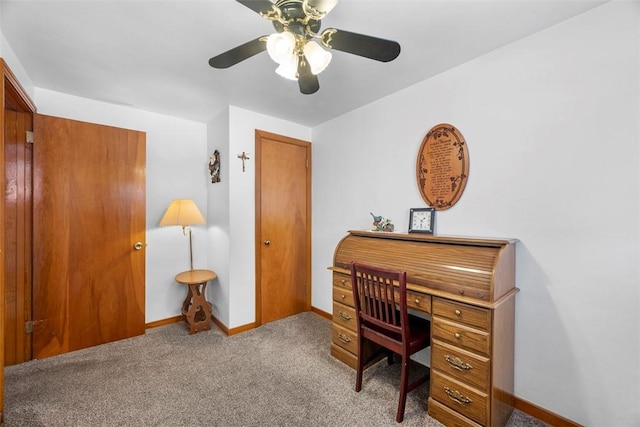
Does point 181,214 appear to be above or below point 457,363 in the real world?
above

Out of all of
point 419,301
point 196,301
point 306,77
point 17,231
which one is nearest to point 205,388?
point 196,301

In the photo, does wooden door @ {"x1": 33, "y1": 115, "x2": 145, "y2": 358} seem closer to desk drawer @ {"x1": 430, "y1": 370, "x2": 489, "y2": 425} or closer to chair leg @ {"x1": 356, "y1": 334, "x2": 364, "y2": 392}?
chair leg @ {"x1": 356, "y1": 334, "x2": 364, "y2": 392}

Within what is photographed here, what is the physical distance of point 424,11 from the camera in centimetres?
152

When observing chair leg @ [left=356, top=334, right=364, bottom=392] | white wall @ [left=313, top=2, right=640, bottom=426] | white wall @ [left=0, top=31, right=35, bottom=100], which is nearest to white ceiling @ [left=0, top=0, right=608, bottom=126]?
white wall @ [left=0, top=31, right=35, bottom=100]

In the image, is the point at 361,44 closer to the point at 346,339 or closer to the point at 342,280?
the point at 342,280

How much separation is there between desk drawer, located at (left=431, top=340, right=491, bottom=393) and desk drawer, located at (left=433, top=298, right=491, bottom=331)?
0.18 m

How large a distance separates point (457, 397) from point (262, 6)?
88.6 inches

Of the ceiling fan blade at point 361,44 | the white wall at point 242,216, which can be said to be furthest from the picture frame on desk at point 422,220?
the white wall at point 242,216

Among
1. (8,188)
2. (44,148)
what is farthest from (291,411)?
(44,148)

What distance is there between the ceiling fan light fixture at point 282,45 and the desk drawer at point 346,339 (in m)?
2.03

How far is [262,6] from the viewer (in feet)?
3.58

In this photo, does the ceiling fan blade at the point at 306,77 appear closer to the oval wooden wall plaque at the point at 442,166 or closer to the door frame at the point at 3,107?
the oval wooden wall plaque at the point at 442,166

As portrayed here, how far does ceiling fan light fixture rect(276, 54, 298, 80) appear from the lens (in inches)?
51.0

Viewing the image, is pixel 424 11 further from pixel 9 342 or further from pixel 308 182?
pixel 9 342
